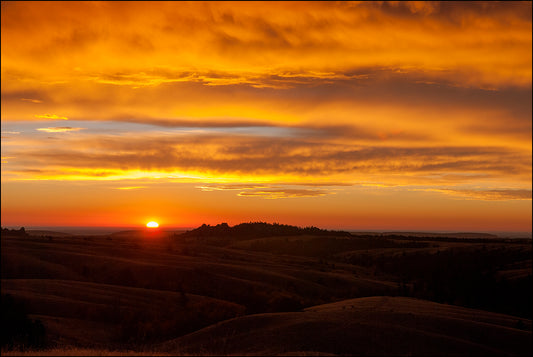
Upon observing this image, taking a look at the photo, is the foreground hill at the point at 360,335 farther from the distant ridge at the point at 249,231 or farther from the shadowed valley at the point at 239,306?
the distant ridge at the point at 249,231

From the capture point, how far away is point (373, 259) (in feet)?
243

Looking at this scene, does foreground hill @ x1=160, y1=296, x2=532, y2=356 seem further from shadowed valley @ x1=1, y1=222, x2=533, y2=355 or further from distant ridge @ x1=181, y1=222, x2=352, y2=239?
distant ridge @ x1=181, y1=222, x2=352, y2=239

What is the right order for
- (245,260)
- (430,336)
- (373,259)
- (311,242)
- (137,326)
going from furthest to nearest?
(311,242) → (373,259) → (245,260) → (137,326) → (430,336)

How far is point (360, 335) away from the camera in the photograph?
1852 centimetres

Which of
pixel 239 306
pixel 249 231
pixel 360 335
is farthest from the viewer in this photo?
pixel 249 231

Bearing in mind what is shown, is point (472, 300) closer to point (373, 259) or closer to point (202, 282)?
point (202, 282)

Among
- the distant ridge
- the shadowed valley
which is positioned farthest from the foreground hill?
the distant ridge

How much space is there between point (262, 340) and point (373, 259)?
57.7 m

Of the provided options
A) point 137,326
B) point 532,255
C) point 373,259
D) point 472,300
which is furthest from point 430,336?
point 373,259

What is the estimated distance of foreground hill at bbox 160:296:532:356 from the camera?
57.4ft

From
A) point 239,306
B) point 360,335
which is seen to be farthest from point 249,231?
point 360,335

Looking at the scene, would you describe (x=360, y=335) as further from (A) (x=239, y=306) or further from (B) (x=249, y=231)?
(B) (x=249, y=231)

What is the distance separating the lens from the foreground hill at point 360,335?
17.5m

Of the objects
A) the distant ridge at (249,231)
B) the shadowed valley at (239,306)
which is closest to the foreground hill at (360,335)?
the shadowed valley at (239,306)
